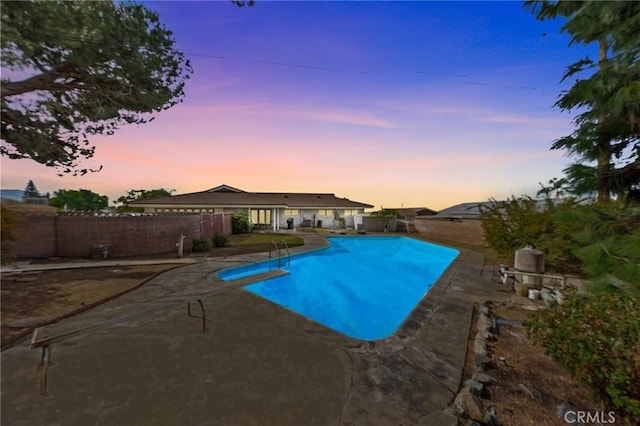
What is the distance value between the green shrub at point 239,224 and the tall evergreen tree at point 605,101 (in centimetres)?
2171

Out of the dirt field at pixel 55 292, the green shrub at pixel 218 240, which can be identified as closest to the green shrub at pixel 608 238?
the dirt field at pixel 55 292

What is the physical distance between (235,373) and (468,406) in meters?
3.19

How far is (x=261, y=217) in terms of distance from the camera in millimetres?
26625

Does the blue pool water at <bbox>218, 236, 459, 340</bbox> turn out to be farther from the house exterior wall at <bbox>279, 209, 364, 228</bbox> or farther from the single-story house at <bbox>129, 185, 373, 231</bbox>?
the house exterior wall at <bbox>279, 209, 364, 228</bbox>

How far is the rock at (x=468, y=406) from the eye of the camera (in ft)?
9.31

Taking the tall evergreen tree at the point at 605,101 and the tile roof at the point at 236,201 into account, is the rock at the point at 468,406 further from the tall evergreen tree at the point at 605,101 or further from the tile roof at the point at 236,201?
the tile roof at the point at 236,201

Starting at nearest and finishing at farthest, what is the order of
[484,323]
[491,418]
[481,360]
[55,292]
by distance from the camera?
[491,418] < [481,360] < [484,323] < [55,292]

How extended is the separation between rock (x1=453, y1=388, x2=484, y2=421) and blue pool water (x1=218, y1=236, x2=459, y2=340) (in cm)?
342

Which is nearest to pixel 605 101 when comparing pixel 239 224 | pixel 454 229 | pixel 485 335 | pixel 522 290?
pixel 485 335

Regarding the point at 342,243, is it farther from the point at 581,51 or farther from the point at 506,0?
the point at 581,51

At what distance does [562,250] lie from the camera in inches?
298

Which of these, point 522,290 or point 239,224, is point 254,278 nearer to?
point 522,290

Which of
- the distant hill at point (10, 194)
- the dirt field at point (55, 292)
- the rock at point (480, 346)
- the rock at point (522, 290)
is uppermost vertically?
the distant hill at point (10, 194)

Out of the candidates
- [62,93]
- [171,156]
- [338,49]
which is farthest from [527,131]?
[171,156]
